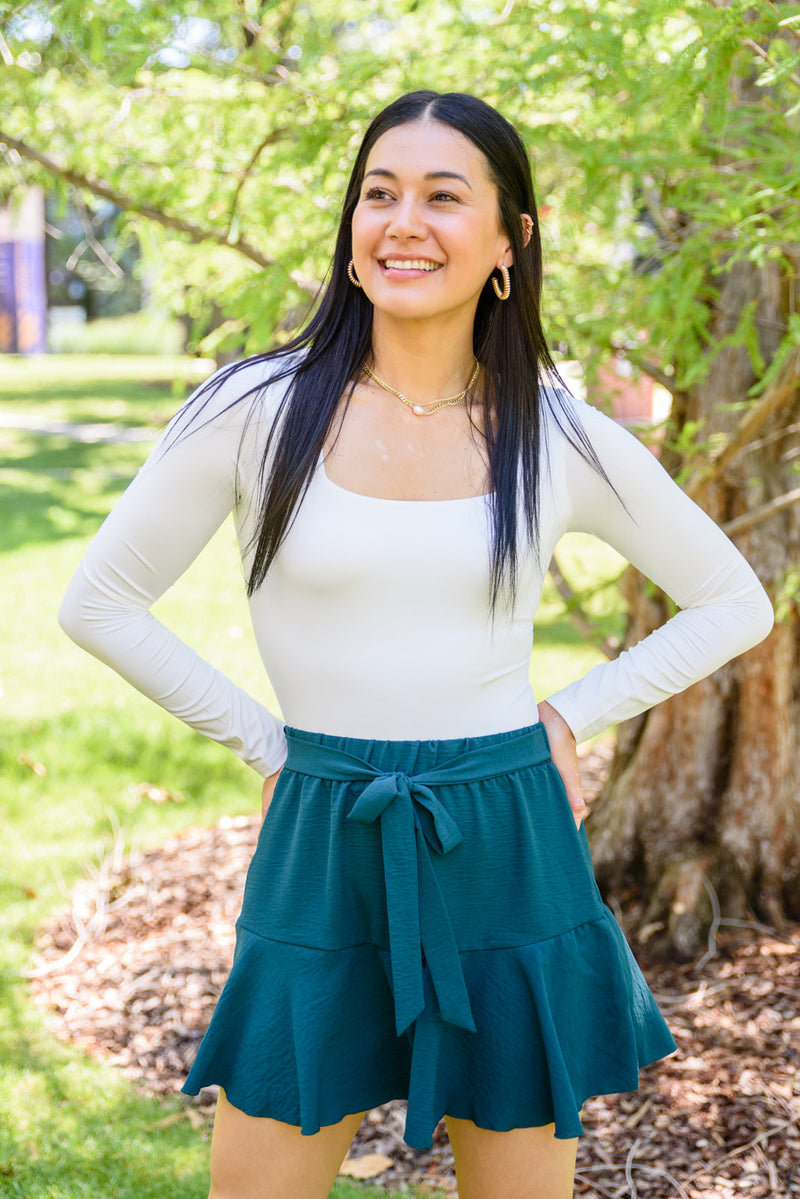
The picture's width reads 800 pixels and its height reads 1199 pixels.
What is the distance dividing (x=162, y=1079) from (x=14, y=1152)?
A: 46 centimetres

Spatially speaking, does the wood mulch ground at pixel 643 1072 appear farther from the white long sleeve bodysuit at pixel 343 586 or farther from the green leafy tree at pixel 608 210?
the white long sleeve bodysuit at pixel 343 586

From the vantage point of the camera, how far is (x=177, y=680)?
1.96 meters

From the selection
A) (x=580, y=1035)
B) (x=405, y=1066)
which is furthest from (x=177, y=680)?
(x=580, y=1035)

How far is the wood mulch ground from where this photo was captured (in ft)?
9.28

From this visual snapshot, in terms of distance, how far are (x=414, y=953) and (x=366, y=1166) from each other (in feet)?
4.29

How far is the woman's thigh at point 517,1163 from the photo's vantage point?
74.8 inches

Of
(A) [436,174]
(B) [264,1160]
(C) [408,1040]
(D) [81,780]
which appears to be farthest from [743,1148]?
(D) [81,780]

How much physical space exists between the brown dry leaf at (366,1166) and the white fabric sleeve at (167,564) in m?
1.33

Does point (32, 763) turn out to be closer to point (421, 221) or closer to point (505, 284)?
point (505, 284)

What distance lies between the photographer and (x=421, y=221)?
74.9 inches

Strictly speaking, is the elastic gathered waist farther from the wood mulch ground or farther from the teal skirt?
the wood mulch ground

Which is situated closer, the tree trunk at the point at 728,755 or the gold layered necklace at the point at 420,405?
the gold layered necklace at the point at 420,405

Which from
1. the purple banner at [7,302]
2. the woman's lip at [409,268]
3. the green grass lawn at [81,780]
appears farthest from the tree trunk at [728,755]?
the purple banner at [7,302]

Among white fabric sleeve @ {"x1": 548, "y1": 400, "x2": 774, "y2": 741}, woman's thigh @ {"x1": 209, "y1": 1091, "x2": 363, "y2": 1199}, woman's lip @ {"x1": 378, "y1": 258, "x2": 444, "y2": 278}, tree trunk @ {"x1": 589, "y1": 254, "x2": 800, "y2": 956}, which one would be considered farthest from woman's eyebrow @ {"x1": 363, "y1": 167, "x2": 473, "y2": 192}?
tree trunk @ {"x1": 589, "y1": 254, "x2": 800, "y2": 956}
